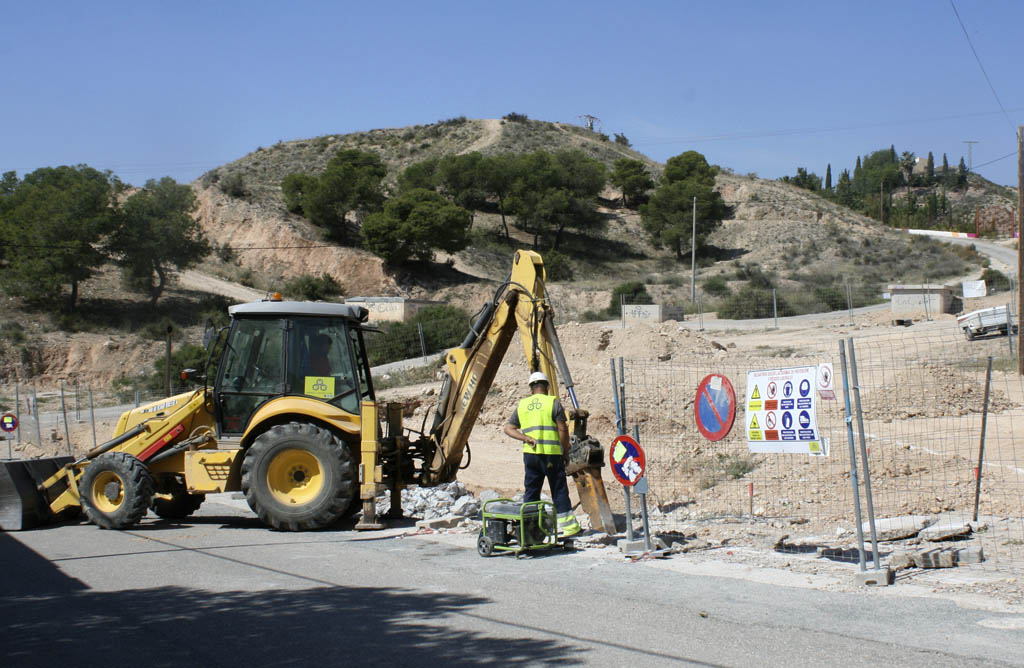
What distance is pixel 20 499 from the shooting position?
455 inches

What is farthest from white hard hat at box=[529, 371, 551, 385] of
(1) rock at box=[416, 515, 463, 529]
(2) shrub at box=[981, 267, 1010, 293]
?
(2) shrub at box=[981, 267, 1010, 293]

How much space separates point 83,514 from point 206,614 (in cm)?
652

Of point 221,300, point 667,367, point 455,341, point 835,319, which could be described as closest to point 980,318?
point 835,319

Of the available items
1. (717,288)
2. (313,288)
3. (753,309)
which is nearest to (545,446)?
(753,309)

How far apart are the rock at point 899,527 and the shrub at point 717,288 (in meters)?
46.0

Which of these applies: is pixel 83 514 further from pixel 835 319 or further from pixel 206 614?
pixel 835 319

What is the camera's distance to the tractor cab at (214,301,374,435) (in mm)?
11328

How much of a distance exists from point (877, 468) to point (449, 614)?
26.7 ft

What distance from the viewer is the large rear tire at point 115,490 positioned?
36.4ft

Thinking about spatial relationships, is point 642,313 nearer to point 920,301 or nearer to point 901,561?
point 920,301

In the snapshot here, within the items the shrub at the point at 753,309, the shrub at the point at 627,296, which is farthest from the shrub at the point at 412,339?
the shrub at the point at 753,309

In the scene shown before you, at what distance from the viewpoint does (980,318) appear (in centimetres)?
2975

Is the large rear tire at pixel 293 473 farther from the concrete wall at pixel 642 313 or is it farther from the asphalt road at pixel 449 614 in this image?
the concrete wall at pixel 642 313

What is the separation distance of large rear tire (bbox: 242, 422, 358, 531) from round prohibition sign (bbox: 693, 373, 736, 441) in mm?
4204
